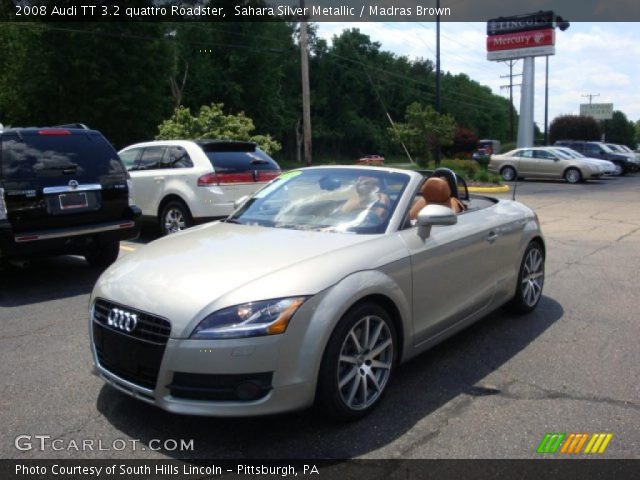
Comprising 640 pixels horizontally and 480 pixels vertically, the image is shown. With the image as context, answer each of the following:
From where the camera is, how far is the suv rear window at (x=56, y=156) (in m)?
6.24

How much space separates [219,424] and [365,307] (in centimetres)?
107

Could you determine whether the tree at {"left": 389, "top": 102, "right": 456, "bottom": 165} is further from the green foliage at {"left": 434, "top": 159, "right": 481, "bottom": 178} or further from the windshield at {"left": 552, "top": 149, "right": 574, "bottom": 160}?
the windshield at {"left": 552, "top": 149, "right": 574, "bottom": 160}

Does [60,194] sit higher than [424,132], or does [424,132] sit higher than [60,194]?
[424,132]

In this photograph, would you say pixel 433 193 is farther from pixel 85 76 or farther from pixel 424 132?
pixel 85 76

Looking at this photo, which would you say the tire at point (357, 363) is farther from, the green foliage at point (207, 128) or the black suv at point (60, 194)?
the green foliage at point (207, 128)

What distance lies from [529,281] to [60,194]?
505 cm

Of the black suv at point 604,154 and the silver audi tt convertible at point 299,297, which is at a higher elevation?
the black suv at point 604,154

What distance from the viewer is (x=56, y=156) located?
6.54m

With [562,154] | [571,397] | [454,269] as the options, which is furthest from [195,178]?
[562,154]

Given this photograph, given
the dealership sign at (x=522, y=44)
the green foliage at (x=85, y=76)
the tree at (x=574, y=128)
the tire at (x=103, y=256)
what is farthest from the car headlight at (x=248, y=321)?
the tree at (x=574, y=128)

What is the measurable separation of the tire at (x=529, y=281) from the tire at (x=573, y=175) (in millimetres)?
20602

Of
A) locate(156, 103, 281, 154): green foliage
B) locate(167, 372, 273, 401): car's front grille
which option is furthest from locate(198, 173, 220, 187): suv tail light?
locate(156, 103, 281, 154): green foliage

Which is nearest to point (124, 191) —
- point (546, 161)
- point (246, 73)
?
point (546, 161)

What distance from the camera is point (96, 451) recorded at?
3078 mm
